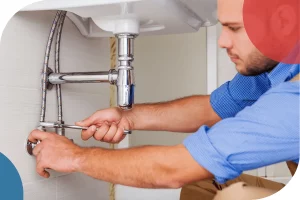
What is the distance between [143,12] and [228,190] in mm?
426

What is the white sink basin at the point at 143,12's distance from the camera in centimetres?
89

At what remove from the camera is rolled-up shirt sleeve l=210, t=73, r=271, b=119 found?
3.87ft

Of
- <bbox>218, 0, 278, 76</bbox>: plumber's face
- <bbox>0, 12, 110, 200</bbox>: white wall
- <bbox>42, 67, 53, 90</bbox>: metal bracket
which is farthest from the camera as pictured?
<bbox>42, 67, 53, 90</bbox>: metal bracket

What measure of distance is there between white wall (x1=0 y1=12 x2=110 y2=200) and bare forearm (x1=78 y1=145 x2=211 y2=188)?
216 mm

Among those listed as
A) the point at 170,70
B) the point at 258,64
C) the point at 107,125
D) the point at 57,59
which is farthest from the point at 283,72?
the point at 170,70

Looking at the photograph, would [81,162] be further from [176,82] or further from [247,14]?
[176,82]

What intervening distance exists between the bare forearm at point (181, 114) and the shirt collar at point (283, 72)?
14.9 inches

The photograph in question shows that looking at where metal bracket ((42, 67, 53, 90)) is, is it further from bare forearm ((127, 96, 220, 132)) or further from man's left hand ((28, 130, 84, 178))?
bare forearm ((127, 96, 220, 132))

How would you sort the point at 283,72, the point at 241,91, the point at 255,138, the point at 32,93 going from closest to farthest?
the point at 255,138
the point at 283,72
the point at 32,93
the point at 241,91

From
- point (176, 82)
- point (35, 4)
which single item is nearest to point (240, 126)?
point (35, 4)

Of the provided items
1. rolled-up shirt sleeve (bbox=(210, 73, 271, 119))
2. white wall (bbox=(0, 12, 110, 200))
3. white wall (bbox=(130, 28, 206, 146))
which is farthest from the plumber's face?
white wall (bbox=(130, 28, 206, 146))

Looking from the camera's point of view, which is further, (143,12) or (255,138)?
(143,12)

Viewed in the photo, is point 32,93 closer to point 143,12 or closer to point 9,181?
point 9,181

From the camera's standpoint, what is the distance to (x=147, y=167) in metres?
0.81
